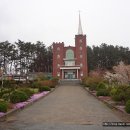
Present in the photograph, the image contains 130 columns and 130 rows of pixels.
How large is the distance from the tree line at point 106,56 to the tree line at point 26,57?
45.6 ft

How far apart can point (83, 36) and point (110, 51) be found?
1614 cm

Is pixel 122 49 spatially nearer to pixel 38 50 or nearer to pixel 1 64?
pixel 38 50

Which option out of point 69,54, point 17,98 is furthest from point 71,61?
point 17,98

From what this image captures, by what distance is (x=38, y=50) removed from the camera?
9319 centimetres

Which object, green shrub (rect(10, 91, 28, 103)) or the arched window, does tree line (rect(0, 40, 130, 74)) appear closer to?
the arched window

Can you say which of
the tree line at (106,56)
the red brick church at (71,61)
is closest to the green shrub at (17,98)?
the red brick church at (71,61)

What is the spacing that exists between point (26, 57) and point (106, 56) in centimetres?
2554

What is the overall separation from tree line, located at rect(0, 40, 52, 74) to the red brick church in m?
12.2

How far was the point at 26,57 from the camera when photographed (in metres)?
91.7

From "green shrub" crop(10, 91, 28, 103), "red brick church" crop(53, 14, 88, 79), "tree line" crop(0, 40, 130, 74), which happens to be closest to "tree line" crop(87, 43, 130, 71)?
"tree line" crop(0, 40, 130, 74)

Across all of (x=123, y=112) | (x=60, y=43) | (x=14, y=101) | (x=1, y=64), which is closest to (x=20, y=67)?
(x=1, y=64)

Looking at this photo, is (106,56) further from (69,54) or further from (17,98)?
(17,98)

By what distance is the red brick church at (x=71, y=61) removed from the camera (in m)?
80.7

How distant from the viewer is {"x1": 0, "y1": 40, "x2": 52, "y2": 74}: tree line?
287 feet
